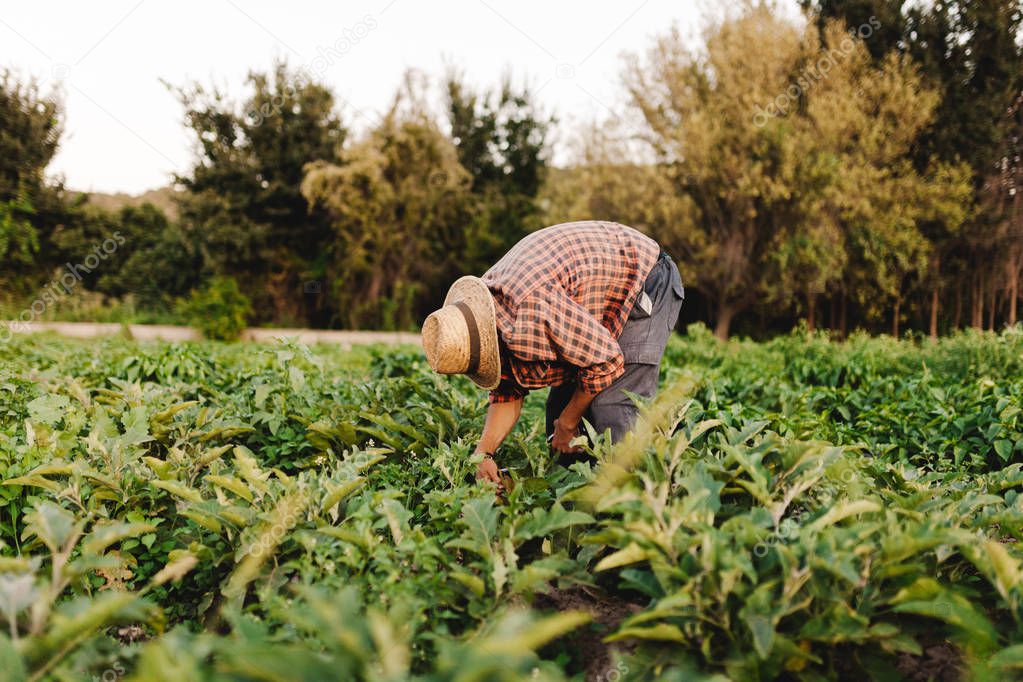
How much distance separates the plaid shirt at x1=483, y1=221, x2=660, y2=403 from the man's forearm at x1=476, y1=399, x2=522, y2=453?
0.14ft

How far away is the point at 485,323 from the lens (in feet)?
8.79

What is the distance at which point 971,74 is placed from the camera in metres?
17.5

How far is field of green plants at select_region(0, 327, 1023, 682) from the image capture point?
1.44 metres

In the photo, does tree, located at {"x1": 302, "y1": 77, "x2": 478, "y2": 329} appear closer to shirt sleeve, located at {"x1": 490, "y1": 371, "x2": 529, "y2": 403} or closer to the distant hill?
the distant hill

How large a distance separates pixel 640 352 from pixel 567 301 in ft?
1.78

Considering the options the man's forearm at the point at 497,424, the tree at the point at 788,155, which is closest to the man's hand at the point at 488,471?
the man's forearm at the point at 497,424

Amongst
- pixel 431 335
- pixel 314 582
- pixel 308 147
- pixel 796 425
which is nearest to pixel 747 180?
pixel 308 147

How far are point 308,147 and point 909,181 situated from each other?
586 inches

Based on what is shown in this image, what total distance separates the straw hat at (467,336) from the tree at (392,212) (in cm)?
1541

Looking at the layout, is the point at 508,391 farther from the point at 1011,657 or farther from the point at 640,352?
the point at 1011,657

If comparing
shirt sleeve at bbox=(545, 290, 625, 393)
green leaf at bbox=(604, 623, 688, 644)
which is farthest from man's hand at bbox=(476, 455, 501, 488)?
green leaf at bbox=(604, 623, 688, 644)

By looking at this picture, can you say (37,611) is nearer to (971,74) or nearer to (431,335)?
(431,335)

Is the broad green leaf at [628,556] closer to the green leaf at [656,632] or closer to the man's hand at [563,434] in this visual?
the green leaf at [656,632]

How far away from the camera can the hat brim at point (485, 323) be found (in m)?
2.68
